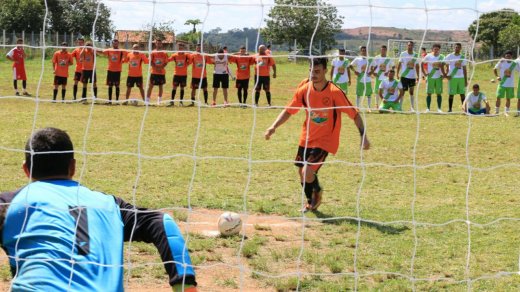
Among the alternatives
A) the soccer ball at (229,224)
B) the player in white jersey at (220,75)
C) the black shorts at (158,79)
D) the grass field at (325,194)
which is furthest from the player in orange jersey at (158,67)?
the soccer ball at (229,224)

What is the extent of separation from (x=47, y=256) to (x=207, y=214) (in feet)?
13.8

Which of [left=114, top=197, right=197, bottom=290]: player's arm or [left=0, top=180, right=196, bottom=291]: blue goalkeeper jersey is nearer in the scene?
[left=0, top=180, right=196, bottom=291]: blue goalkeeper jersey

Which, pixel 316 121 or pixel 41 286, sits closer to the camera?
pixel 41 286

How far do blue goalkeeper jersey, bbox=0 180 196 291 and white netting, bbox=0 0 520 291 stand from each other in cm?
11

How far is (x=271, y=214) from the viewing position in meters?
7.15

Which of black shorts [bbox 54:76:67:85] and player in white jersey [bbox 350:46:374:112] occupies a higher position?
player in white jersey [bbox 350:46:374:112]

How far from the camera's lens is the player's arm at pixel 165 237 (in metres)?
3.07

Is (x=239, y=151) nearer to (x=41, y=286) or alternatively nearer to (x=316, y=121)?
(x=316, y=121)

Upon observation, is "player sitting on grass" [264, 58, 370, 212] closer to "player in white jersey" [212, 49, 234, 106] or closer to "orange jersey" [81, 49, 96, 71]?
"player in white jersey" [212, 49, 234, 106]

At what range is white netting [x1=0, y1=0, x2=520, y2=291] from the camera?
207 inches

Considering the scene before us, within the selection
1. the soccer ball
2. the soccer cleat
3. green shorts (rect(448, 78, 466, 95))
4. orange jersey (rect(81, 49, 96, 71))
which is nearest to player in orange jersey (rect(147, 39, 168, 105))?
orange jersey (rect(81, 49, 96, 71))

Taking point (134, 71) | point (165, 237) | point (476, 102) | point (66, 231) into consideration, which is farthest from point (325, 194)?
point (134, 71)

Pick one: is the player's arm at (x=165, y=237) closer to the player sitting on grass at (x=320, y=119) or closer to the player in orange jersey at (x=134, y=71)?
the player sitting on grass at (x=320, y=119)

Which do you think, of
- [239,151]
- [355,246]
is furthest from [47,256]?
[239,151]
